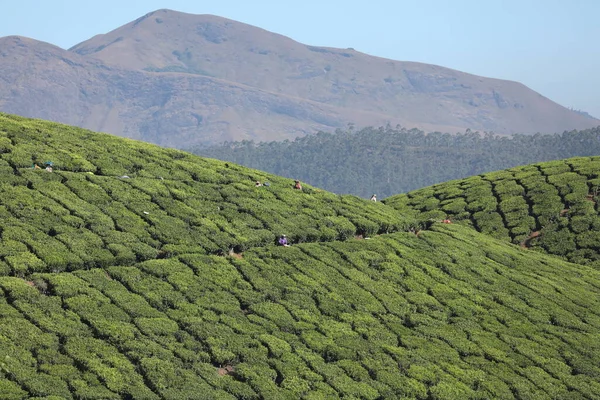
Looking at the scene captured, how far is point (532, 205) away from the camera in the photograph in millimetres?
65438

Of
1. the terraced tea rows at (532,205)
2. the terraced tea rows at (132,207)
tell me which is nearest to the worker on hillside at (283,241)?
the terraced tea rows at (132,207)

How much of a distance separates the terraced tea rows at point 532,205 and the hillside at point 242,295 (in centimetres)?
598

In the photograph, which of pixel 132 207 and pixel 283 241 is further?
pixel 283 241

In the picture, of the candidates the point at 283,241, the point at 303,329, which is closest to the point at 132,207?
the point at 283,241

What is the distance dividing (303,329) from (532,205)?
35.3 metres

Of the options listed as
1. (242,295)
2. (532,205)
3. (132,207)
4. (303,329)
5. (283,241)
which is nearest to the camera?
(303,329)

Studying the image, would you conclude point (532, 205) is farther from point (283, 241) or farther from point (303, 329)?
point (303, 329)

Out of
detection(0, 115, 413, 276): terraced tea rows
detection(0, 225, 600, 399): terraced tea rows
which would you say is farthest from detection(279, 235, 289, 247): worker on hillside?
detection(0, 225, 600, 399): terraced tea rows

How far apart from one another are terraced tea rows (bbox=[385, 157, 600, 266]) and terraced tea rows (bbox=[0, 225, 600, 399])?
11.3 m

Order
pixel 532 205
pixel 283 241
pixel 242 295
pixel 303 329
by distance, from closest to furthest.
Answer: pixel 303 329 < pixel 242 295 < pixel 283 241 < pixel 532 205

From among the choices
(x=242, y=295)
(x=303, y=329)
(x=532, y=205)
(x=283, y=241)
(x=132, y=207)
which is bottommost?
(x=303, y=329)

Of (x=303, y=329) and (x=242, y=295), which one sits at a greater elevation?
(x=242, y=295)

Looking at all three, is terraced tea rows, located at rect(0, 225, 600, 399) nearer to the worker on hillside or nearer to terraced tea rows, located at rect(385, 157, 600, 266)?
the worker on hillside

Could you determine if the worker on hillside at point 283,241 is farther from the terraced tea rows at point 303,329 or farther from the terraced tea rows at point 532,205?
the terraced tea rows at point 532,205
